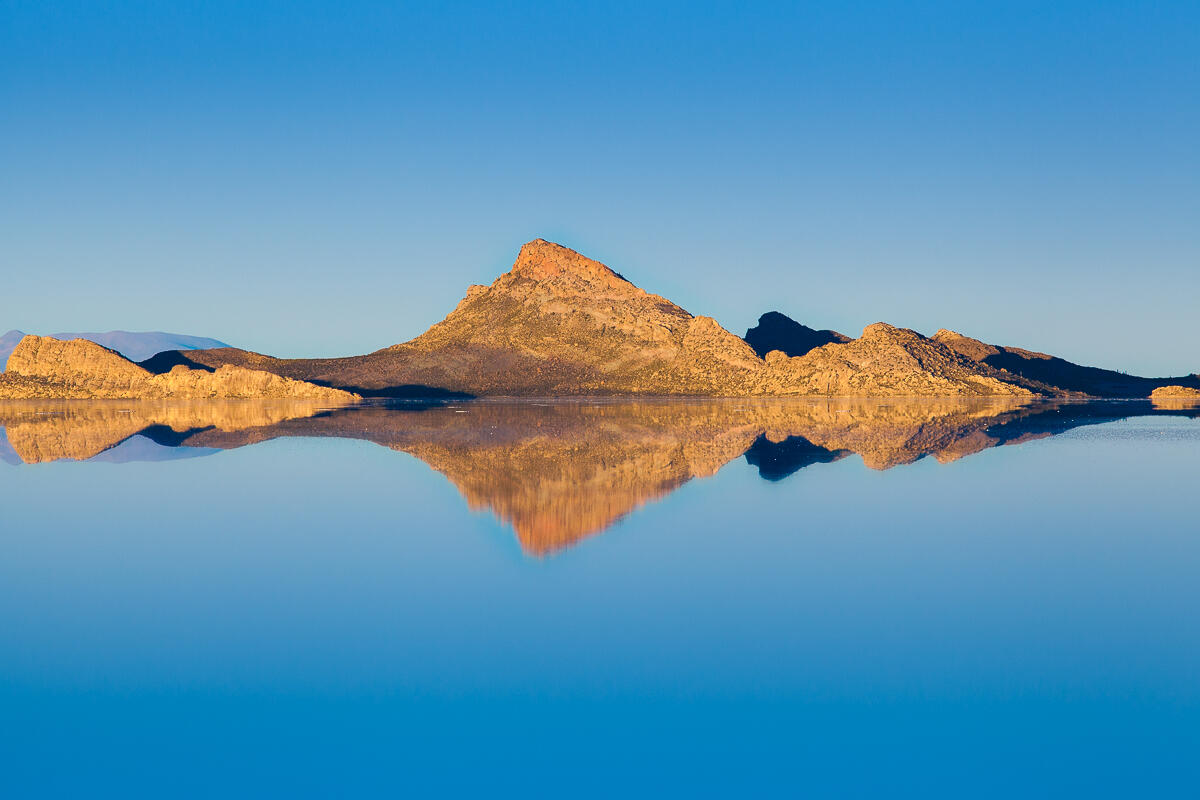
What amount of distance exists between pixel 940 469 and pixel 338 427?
125ft

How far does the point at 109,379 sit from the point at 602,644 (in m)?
198

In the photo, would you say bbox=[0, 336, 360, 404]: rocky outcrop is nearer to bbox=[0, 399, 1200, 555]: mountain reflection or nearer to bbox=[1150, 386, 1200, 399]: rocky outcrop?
bbox=[0, 399, 1200, 555]: mountain reflection

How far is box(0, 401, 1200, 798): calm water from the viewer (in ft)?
23.3

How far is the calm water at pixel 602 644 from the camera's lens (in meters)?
7.11

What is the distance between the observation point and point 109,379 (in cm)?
18138

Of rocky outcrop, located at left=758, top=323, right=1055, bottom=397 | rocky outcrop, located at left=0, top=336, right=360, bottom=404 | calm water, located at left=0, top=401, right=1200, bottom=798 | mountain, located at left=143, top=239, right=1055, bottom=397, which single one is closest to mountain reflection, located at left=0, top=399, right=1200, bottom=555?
calm water, located at left=0, top=401, right=1200, bottom=798

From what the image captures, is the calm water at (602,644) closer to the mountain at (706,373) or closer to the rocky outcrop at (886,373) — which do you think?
the rocky outcrop at (886,373)

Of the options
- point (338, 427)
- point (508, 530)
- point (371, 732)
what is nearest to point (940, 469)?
point (508, 530)

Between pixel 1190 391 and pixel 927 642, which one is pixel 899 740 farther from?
pixel 1190 391

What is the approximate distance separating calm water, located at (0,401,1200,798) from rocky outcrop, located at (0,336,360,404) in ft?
456

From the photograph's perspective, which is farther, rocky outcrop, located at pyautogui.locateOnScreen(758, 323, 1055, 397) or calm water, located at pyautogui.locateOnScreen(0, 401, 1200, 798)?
rocky outcrop, located at pyautogui.locateOnScreen(758, 323, 1055, 397)

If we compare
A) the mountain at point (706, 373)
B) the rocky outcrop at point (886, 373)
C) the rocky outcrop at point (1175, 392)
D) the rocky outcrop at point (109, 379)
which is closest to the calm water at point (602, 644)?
the rocky outcrop at point (109, 379)

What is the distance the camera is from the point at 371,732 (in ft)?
25.1

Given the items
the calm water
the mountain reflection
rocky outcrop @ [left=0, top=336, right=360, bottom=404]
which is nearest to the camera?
the calm water
